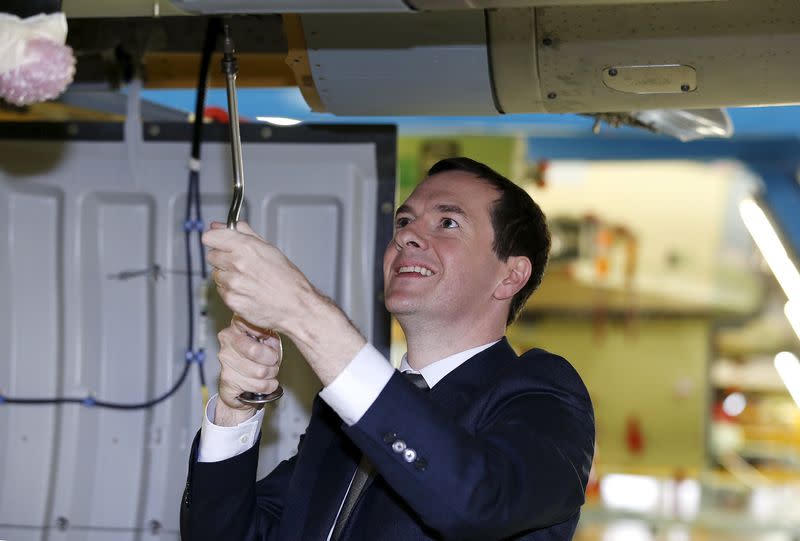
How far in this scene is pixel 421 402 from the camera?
1521 mm

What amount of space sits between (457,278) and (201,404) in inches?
45.6

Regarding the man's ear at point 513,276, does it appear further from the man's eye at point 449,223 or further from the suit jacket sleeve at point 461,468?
the suit jacket sleeve at point 461,468

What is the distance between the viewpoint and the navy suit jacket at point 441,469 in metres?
1.48

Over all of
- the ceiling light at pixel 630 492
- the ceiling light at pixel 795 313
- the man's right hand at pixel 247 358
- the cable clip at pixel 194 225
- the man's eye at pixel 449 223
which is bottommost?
the ceiling light at pixel 630 492

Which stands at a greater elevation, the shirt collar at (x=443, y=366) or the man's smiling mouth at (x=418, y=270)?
the man's smiling mouth at (x=418, y=270)

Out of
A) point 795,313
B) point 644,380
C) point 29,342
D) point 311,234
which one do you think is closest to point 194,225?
point 311,234

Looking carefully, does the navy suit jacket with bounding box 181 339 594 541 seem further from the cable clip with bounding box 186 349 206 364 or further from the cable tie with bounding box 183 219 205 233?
the cable tie with bounding box 183 219 205 233

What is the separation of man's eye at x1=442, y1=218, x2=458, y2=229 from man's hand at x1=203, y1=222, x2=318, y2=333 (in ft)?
2.19

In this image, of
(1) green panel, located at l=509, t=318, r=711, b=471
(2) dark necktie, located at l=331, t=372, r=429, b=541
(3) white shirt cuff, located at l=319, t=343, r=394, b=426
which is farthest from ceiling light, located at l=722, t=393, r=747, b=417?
(3) white shirt cuff, located at l=319, t=343, r=394, b=426

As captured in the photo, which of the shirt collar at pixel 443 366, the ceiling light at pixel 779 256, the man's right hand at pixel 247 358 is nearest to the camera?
the man's right hand at pixel 247 358

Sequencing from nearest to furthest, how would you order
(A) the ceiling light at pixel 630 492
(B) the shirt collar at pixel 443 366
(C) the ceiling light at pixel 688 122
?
(B) the shirt collar at pixel 443 366 < (C) the ceiling light at pixel 688 122 < (A) the ceiling light at pixel 630 492

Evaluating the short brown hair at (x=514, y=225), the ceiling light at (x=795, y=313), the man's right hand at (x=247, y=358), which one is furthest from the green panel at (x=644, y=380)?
the man's right hand at (x=247, y=358)

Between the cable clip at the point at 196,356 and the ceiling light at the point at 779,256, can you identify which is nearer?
the cable clip at the point at 196,356

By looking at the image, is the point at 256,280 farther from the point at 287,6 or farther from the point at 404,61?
the point at 404,61
